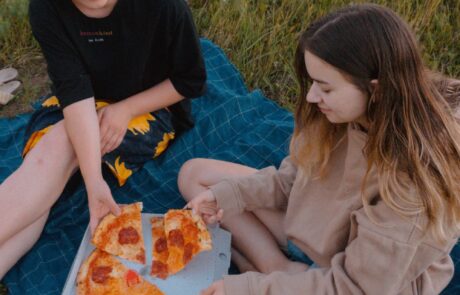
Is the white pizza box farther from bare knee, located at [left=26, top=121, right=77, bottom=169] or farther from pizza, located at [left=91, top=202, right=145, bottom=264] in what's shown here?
bare knee, located at [left=26, top=121, right=77, bottom=169]

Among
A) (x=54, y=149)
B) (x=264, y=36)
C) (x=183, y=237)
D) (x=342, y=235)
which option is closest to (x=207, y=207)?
(x=183, y=237)

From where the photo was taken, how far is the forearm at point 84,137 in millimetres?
2115

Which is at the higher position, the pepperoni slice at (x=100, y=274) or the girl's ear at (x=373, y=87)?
the girl's ear at (x=373, y=87)

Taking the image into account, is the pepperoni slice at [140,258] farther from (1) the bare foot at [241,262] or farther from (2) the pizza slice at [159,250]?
(1) the bare foot at [241,262]

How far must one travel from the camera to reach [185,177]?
232 centimetres

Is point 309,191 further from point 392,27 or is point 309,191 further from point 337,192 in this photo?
point 392,27

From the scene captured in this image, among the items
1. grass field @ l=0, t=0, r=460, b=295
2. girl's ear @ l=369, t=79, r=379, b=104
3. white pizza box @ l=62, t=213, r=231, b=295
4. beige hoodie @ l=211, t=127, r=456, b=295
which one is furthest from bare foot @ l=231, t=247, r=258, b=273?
grass field @ l=0, t=0, r=460, b=295

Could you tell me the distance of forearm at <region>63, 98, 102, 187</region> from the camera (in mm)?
2115

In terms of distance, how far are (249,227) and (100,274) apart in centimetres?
62

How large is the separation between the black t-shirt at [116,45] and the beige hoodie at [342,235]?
0.66 meters

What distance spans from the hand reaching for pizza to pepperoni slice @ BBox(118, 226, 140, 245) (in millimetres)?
245

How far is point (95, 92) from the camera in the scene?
2.40 metres

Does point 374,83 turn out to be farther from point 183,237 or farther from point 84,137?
point 84,137

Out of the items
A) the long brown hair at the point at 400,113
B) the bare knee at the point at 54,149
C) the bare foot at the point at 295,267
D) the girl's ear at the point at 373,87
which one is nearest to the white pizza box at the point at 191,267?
the bare foot at the point at 295,267
